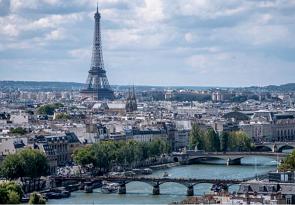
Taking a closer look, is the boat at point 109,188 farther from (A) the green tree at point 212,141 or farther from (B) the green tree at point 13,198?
(A) the green tree at point 212,141

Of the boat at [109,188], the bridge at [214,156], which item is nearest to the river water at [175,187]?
the boat at [109,188]

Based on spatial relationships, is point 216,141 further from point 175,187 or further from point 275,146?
point 175,187

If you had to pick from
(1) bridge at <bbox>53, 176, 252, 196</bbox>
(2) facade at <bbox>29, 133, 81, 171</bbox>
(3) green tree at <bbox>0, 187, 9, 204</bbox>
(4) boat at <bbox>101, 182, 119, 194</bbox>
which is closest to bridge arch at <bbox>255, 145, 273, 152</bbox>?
(2) facade at <bbox>29, 133, 81, 171</bbox>

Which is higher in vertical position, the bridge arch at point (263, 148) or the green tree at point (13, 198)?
the bridge arch at point (263, 148)

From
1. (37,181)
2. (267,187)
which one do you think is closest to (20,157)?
(37,181)

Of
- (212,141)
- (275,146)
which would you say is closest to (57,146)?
(212,141)

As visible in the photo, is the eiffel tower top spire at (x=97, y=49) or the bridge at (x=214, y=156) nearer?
the bridge at (x=214, y=156)

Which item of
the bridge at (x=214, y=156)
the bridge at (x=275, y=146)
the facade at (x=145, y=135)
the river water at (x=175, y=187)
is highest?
the facade at (x=145, y=135)
